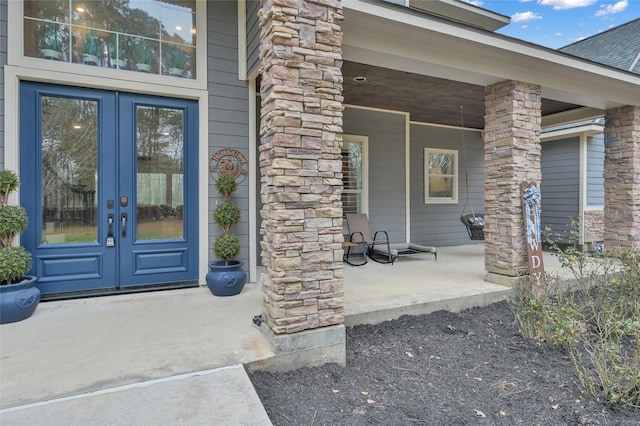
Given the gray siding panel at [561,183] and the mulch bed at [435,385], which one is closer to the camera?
the mulch bed at [435,385]

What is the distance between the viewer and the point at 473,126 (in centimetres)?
802

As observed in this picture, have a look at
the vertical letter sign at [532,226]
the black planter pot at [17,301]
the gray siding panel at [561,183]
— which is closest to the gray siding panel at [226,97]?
the black planter pot at [17,301]

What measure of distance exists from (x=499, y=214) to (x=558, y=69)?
6.75ft

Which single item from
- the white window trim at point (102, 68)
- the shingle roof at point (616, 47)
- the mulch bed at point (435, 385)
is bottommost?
the mulch bed at point (435, 385)

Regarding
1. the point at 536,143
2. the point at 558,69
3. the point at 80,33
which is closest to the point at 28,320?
the point at 80,33

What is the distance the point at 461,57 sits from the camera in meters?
4.00

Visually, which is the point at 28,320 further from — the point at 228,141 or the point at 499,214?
the point at 499,214

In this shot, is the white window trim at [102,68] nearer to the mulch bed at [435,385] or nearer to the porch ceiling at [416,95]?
the porch ceiling at [416,95]

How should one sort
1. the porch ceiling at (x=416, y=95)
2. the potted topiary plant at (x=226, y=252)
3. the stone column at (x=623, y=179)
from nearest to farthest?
the potted topiary plant at (x=226, y=252)
the porch ceiling at (x=416, y=95)
the stone column at (x=623, y=179)

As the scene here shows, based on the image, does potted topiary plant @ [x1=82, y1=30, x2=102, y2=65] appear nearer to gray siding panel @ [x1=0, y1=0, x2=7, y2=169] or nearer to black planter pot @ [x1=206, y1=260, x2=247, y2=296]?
gray siding panel @ [x1=0, y1=0, x2=7, y2=169]

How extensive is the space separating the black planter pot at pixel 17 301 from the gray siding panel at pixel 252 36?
3107mm

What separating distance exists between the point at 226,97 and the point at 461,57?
2844mm

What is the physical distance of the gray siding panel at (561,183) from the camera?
25.6 ft

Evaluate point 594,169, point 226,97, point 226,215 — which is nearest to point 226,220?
point 226,215
